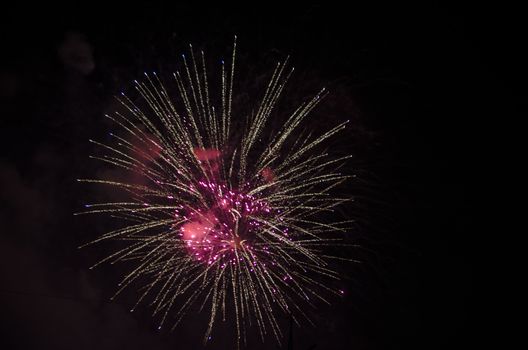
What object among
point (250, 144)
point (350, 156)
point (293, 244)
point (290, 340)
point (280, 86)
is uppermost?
point (280, 86)

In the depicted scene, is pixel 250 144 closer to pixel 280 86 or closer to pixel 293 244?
pixel 280 86

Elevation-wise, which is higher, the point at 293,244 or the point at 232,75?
the point at 232,75

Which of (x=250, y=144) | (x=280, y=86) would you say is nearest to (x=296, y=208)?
(x=250, y=144)

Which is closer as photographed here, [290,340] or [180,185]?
[180,185]

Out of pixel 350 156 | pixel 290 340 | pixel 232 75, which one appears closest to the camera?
→ pixel 232 75

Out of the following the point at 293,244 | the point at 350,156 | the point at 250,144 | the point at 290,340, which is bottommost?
the point at 290,340

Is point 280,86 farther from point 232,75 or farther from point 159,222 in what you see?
point 159,222

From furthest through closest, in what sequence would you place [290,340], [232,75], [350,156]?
[290,340]
[350,156]
[232,75]

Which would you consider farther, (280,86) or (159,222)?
(159,222)

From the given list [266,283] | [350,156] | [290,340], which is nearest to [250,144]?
[350,156]
